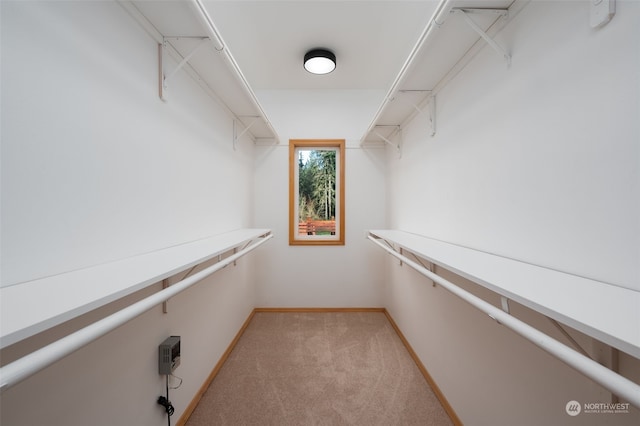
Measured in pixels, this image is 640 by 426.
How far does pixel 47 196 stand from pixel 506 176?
1.63 m

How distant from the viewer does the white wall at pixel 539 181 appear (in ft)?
2.09

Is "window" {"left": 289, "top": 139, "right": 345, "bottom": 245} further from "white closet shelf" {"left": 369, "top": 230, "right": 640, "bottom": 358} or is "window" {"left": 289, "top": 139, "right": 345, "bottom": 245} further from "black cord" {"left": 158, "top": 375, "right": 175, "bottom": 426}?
"white closet shelf" {"left": 369, "top": 230, "right": 640, "bottom": 358}

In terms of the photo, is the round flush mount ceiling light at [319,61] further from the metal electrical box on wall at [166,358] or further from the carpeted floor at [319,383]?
the carpeted floor at [319,383]

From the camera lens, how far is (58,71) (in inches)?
29.1

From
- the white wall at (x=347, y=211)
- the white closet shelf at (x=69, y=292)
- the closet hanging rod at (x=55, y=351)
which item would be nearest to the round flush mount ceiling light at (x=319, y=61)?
the white wall at (x=347, y=211)

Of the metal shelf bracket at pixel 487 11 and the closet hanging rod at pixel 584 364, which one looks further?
the metal shelf bracket at pixel 487 11

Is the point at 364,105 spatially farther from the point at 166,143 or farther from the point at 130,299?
the point at 130,299

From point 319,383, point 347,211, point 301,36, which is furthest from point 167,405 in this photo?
point 301,36

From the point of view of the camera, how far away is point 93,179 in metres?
0.84

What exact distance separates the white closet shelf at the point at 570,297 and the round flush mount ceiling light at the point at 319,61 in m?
2.09

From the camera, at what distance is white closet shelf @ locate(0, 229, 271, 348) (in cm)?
42

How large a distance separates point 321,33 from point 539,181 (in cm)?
193

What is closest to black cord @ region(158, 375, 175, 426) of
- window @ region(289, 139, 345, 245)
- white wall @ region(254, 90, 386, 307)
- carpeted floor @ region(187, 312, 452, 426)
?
carpeted floor @ region(187, 312, 452, 426)

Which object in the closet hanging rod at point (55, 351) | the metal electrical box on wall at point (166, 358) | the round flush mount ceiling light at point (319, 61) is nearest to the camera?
the closet hanging rod at point (55, 351)
